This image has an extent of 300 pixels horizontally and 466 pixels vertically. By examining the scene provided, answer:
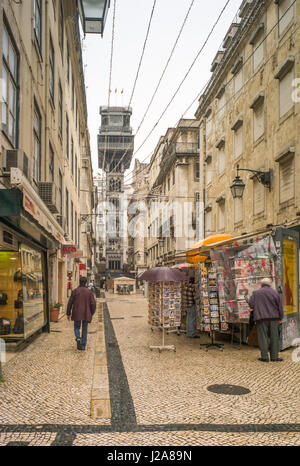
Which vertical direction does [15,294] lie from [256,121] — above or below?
below

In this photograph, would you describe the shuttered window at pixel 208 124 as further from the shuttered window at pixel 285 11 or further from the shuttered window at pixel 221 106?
the shuttered window at pixel 285 11

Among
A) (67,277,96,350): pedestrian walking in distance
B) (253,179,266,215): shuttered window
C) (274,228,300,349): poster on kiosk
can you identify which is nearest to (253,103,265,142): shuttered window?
(253,179,266,215): shuttered window

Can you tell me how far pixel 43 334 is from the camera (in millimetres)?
14016

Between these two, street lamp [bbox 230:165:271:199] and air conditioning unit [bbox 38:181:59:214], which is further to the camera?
street lamp [bbox 230:165:271:199]

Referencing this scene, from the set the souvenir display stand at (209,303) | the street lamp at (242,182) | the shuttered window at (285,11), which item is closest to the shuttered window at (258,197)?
the street lamp at (242,182)

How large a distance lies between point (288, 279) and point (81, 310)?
16.7 feet

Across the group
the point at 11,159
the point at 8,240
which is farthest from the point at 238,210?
the point at 11,159

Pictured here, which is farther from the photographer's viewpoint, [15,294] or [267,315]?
[15,294]

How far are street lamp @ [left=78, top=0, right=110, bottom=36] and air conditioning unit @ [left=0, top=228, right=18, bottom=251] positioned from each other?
397 centimetres

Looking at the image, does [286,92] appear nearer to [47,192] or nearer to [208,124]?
[47,192]

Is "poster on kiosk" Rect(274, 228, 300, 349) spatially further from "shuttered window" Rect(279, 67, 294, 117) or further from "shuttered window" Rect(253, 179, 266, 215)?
"shuttered window" Rect(253, 179, 266, 215)

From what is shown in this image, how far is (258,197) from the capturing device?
61.1ft

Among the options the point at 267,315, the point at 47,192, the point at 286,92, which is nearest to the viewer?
the point at 267,315

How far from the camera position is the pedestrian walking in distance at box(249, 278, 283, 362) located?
9742mm
